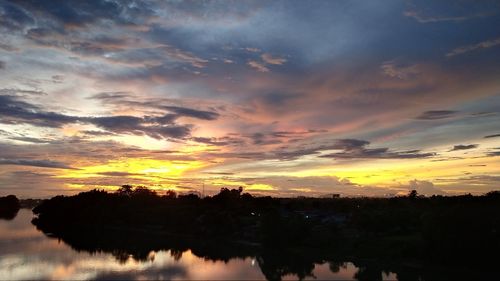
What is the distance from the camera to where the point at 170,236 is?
95375mm

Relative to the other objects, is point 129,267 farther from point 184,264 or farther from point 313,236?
point 313,236

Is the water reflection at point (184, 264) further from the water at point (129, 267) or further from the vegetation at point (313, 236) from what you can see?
the vegetation at point (313, 236)

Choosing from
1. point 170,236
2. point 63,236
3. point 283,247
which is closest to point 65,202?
point 63,236

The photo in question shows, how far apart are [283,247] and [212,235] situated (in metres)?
22.9

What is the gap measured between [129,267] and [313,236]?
30107 mm

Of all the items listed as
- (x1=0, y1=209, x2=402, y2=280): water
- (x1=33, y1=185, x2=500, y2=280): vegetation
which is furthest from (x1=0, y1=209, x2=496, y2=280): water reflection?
(x1=33, y1=185, x2=500, y2=280): vegetation

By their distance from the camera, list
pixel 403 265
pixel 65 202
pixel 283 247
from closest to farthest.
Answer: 1. pixel 403 265
2. pixel 283 247
3. pixel 65 202

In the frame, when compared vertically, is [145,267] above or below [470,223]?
below

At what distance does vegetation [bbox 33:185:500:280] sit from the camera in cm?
5272

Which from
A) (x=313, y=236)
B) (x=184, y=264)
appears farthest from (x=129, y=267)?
(x=313, y=236)

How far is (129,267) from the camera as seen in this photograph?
5591cm

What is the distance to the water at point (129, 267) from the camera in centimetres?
4978

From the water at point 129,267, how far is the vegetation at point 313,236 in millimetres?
1712

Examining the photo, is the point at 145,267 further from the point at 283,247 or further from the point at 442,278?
the point at 442,278
